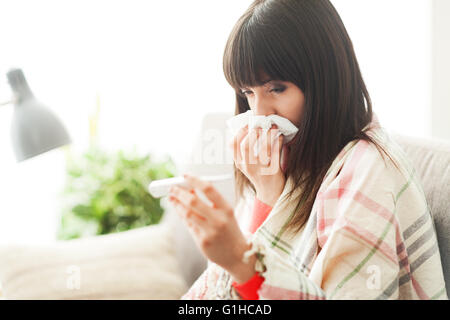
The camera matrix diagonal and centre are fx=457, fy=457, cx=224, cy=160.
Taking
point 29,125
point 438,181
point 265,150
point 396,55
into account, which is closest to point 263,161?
point 265,150

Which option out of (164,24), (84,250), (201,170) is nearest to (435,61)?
(201,170)

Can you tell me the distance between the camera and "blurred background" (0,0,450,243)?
5.33 ft

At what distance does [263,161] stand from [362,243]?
11.1 inches

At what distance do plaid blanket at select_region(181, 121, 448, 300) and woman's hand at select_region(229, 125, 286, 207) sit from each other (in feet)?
0.43

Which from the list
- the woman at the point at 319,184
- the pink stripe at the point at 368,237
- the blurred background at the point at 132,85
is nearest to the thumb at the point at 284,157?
the woman at the point at 319,184

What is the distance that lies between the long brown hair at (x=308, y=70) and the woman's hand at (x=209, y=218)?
13.0 inches

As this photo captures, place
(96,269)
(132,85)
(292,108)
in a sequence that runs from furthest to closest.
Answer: (132,85) → (96,269) → (292,108)

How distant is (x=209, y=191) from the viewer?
0.56 m

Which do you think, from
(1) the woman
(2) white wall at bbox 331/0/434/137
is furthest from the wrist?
(2) white wall at bbox 331/0/434/137

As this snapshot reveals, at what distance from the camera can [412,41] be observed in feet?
5.28

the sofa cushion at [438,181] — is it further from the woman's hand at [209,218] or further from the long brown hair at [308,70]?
the woman's hand at [209,218]

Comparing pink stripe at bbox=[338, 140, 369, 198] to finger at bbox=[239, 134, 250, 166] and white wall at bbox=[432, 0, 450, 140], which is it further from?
white wall at bbox=[432, 0, 450, 140]

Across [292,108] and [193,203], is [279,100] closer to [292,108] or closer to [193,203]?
[292,108]
